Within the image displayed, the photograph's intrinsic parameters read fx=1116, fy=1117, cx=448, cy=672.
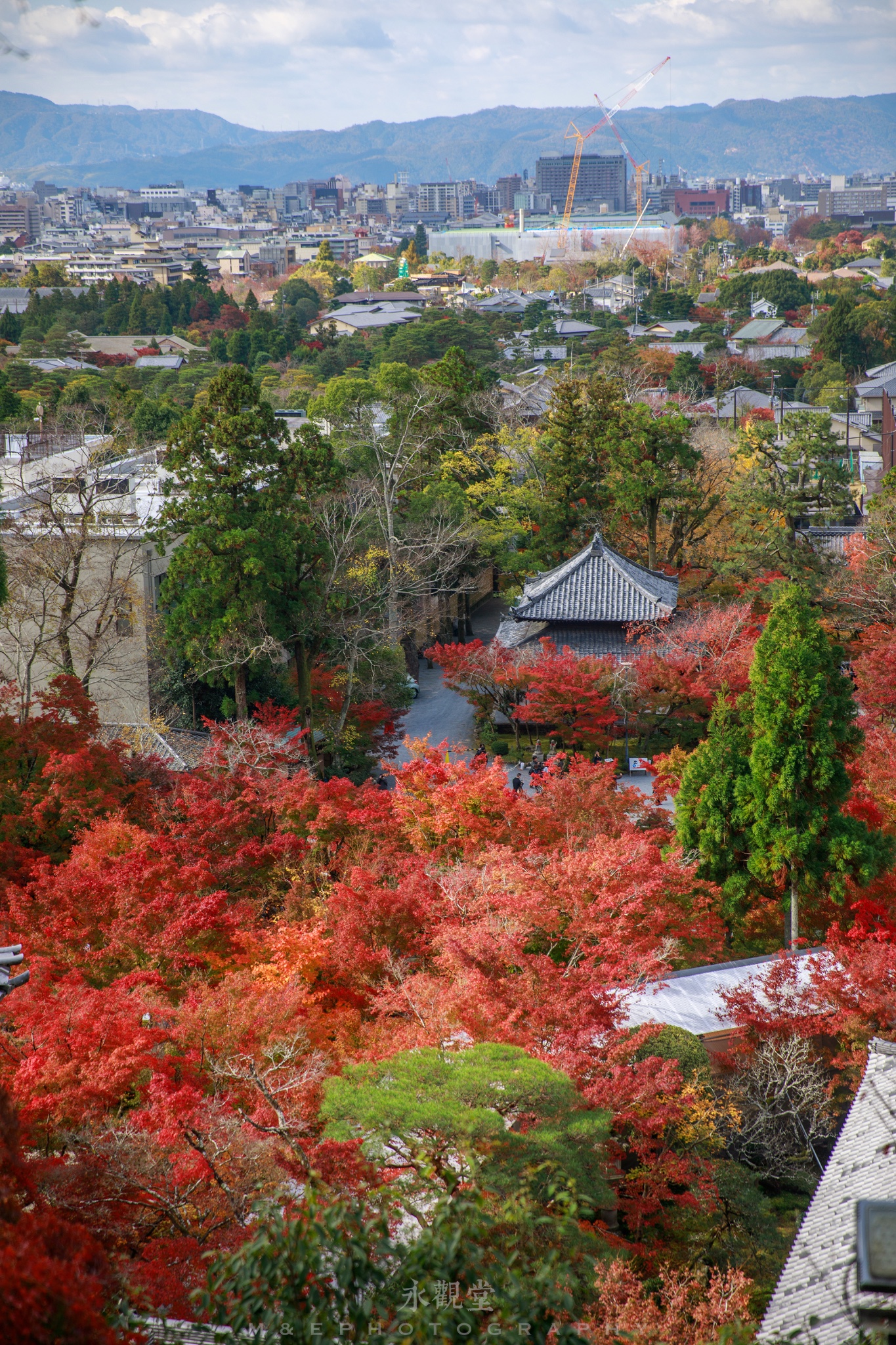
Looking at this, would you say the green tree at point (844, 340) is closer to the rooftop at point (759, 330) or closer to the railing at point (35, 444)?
the rooftop at point (759, 330)

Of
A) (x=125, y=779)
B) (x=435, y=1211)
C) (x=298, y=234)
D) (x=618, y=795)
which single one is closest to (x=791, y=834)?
(x=618, y=795)

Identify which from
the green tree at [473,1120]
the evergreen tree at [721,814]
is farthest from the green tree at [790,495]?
the green tree at [473,1120]

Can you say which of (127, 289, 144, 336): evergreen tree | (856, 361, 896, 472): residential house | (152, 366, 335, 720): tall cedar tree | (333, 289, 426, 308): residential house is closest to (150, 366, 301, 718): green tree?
(152, 366, 335, 720): tall cedar tree

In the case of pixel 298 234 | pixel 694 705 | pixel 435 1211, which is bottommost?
pixel 694 705

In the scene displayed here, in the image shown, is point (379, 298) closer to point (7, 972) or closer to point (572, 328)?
point (572, 328)

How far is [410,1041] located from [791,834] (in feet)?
20.5

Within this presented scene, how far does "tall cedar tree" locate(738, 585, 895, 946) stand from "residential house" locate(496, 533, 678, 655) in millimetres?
10813

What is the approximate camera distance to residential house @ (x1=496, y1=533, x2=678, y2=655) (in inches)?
1009

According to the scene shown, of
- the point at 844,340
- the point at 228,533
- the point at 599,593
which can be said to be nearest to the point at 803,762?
the point at 228,533

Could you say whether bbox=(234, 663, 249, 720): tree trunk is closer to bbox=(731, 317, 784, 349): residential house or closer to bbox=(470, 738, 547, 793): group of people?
bbox=(470, 738, 547, 793): group of people

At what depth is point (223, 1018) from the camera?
10945mm

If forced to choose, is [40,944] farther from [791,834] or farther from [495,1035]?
[791,834]

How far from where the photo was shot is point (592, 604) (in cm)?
2589

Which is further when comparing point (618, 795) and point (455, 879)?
point (618, 795)
